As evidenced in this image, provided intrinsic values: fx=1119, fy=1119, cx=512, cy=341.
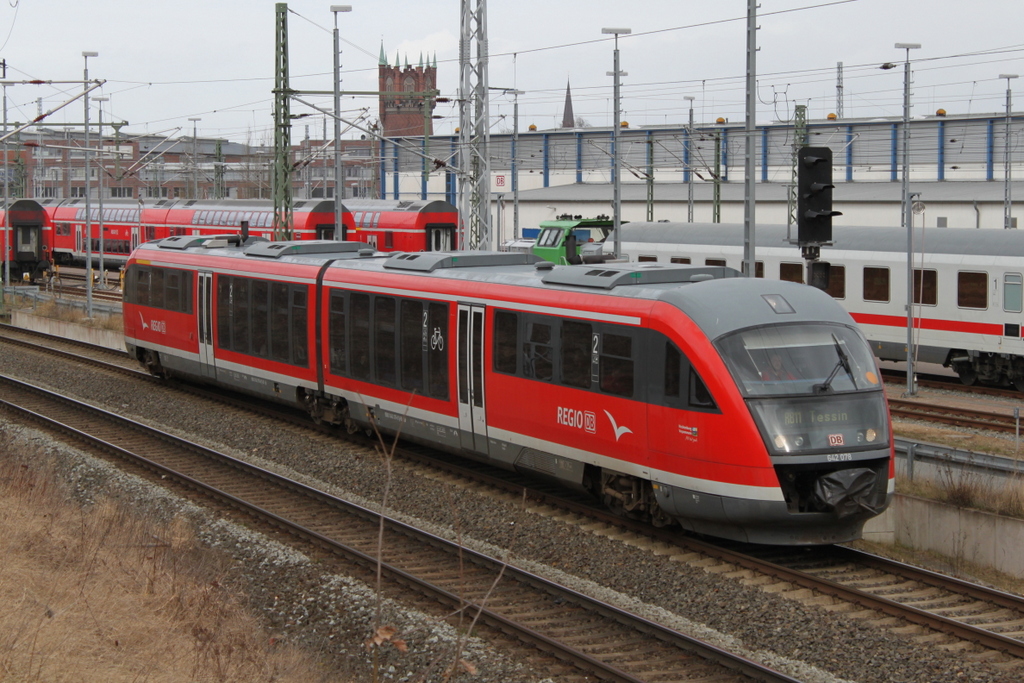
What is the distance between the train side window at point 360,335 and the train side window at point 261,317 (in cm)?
275

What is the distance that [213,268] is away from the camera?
21.2m

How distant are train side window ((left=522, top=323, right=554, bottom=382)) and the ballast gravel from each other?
5.53 ft

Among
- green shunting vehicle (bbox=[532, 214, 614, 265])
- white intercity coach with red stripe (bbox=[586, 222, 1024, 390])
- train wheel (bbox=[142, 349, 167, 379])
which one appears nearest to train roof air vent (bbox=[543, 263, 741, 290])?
white intercity coach with red stripe (bbox=[586, 222, 1024, 390])

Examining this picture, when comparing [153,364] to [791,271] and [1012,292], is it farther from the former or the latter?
[1012,292]

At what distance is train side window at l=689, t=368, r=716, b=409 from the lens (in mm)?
10906

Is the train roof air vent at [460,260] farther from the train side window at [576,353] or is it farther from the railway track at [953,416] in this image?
the railway track at [953,416]

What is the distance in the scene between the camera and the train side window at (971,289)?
23.2 meters

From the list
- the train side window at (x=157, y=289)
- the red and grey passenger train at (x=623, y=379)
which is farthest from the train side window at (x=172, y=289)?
the red and grey passenger train at (x=623, y=379)

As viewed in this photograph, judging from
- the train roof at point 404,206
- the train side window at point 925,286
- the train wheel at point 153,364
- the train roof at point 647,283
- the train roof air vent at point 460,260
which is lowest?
the train wheel at point 153,364

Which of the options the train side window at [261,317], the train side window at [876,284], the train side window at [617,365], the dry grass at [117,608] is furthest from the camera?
the train side window at [876,284]

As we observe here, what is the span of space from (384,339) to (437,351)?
1.50m

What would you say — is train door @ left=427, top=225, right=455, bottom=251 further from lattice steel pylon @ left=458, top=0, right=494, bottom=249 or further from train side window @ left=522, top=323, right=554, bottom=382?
train side window @ left=522, top=323, right=554, bottom=382

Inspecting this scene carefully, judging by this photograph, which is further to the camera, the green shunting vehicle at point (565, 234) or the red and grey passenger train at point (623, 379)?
the green shunting vehicle at point (565, 234)

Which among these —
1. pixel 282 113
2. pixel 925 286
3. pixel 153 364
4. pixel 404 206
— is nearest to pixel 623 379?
pixel 925 286
